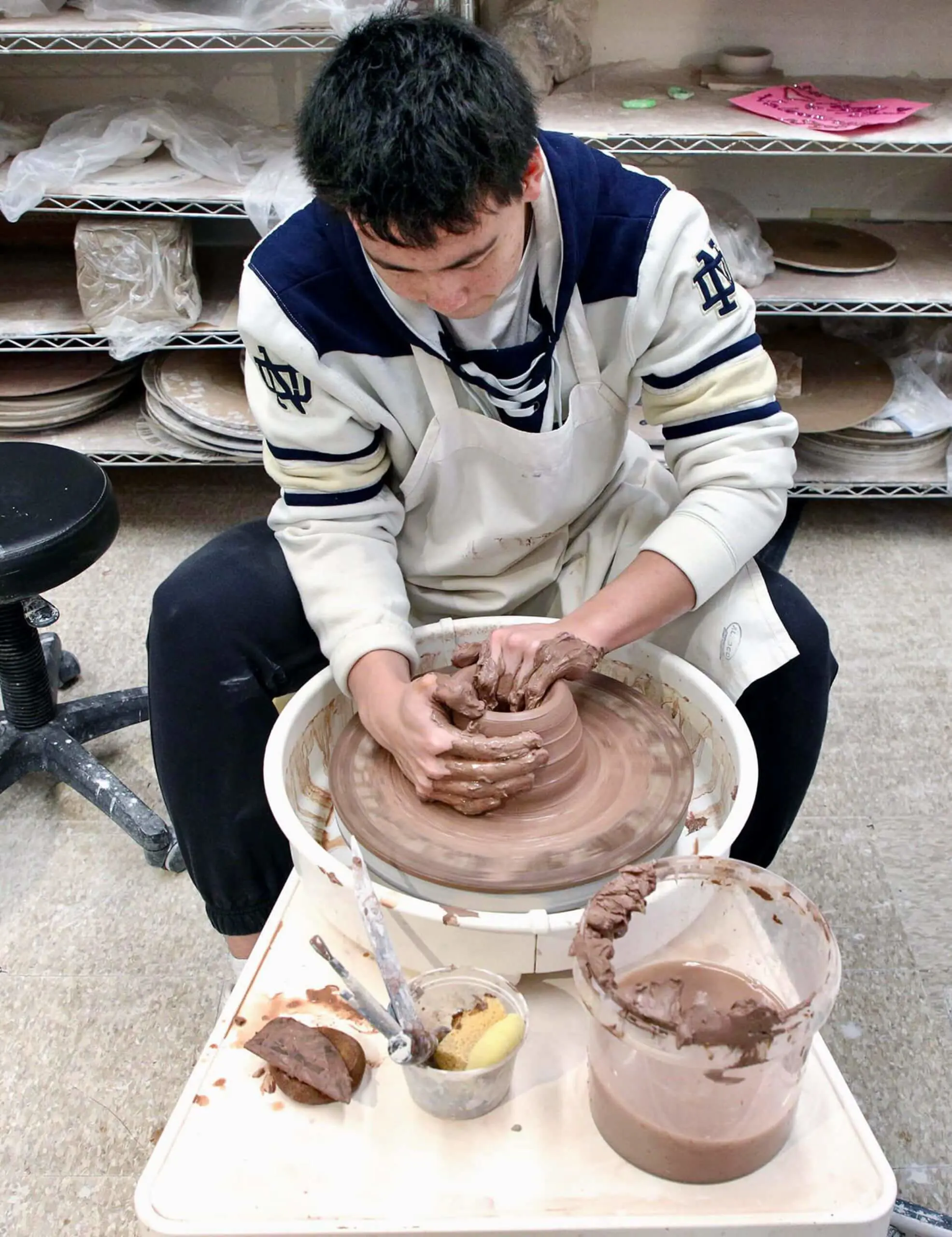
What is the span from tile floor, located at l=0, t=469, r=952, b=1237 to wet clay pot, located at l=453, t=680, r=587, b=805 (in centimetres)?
76

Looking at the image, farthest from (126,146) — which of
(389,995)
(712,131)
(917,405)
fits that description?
(389,995)

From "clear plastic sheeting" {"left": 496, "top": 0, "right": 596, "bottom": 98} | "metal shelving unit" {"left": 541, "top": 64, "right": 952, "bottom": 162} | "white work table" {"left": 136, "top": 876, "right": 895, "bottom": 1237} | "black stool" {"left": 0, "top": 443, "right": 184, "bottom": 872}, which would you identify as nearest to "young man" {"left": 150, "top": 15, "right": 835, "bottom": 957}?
"white work table" {"left": 136, "top": 876, "right": 895, "bottom": 1237}

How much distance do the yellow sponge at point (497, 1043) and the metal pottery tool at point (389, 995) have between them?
0.04 meters

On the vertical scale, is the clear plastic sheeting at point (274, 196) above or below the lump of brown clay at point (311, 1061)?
above

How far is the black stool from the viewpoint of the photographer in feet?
5.84

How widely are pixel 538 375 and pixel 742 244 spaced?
1.58m

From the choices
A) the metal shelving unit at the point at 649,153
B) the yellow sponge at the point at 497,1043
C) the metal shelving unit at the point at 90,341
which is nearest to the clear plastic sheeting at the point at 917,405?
the metal shelving unit at the point at 649,153

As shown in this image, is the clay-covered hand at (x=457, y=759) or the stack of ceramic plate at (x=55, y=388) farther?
the stack of ceramic plate at (x=55, y=388)

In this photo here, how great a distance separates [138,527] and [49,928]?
1.42m

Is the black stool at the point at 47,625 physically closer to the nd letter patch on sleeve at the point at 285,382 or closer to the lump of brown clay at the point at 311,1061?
the nd letter patch on sleeve at the point at 285,382

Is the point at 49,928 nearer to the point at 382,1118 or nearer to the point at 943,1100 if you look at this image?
the point at 382,1118

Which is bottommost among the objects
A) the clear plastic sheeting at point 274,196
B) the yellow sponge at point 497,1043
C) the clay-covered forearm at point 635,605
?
the yellow sponge at point 497,1043

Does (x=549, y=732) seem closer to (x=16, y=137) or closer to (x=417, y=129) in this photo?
(x=417, y=129)

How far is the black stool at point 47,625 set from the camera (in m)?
1.78
